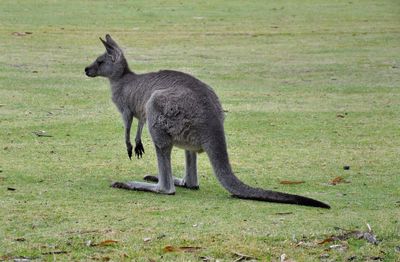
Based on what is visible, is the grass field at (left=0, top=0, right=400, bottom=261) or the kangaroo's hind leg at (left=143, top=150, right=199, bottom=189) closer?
the grass field at (left=0, top=0, right=400, bottom=261)

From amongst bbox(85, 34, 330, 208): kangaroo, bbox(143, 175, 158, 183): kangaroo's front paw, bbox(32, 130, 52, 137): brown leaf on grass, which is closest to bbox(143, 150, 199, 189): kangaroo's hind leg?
bbox(85, 34, 330, 208): kangaroo

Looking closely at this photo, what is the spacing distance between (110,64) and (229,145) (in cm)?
209

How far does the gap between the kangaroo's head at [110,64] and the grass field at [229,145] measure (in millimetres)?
946

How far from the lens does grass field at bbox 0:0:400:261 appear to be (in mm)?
6336

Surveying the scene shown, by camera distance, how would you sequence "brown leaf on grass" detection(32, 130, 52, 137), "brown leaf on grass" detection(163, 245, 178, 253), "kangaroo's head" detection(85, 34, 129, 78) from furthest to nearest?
"brown leaf on grass" detection(32, 130, 52, 137) < "kangaroo's head" detection(85, 34, 129, 78) < "brown leaf on grass" detection(163, 245, 178, 253)

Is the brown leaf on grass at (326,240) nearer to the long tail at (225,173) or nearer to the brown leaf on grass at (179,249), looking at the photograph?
the brown leaf on grass at (179,249)

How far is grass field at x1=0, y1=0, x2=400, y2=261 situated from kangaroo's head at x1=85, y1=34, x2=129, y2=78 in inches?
37.2

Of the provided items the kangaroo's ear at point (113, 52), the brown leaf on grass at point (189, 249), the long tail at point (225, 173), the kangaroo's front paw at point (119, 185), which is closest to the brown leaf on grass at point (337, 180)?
the long tail at point (225, 173)

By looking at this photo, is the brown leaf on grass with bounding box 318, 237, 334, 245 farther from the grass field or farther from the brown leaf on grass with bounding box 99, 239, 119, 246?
the brown leaf on grass with bounding box 99, 239, 119, 246

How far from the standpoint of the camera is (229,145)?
10.7 m

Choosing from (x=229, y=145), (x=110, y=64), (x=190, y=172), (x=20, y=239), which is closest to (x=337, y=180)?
(x=190, y=172)

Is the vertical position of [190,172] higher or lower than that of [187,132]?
lower

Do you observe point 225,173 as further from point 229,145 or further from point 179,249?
point 229,145

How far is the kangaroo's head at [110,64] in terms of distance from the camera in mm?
9172
